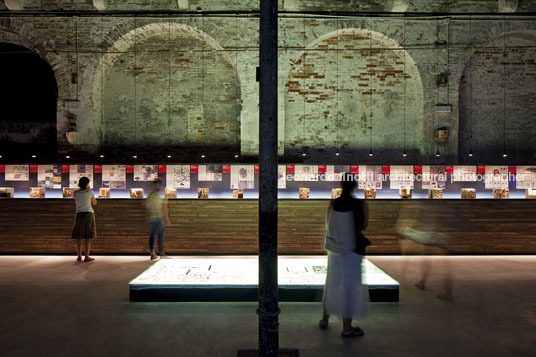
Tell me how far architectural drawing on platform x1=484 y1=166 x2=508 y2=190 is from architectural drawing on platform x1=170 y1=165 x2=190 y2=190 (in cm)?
766

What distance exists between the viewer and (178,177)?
28.4 ft

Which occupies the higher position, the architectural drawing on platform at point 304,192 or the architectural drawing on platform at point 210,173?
the architectural drawing on platform at point 210,173

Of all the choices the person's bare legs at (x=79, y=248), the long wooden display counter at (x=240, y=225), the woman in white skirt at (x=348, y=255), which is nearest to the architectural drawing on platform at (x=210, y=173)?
the long wooden display counter at (x=240, y=225)

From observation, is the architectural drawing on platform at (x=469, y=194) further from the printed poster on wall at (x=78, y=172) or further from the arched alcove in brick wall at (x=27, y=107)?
the arched alcove in brick wall at (x=27, y=107)

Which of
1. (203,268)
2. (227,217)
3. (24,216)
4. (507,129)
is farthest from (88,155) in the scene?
(507,129)

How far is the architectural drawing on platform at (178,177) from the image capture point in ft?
28.4

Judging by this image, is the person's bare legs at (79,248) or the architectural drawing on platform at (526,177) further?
the architectural drawing on platform at (526,177)

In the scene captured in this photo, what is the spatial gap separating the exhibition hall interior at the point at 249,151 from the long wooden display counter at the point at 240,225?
3cm

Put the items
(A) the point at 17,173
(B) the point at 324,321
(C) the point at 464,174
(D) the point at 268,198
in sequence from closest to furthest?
(D) the point at 268,198
(B) the point at 324,321
(A) the point at 17,173
(C) the point at 464,174

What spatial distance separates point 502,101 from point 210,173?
863 centimetres

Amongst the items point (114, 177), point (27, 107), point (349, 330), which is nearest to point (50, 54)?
point (27, 107)

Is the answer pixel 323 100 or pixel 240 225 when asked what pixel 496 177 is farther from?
pixel 240 225

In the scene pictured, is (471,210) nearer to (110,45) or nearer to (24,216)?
(110,45)

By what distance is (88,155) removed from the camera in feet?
29.5
